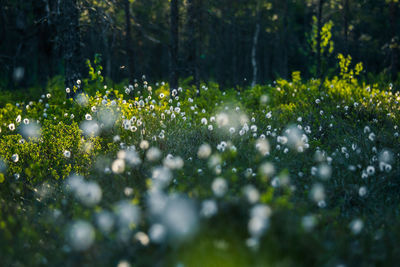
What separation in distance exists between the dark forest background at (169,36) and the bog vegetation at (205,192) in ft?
7.77

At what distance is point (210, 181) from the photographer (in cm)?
363

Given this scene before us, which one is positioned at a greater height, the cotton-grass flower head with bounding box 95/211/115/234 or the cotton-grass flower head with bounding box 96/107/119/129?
the cotton-grass flower head with bounding box 95/211/115/234

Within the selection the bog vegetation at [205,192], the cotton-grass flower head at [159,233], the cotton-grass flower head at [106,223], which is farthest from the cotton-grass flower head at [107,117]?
the cotton-grass flower head at [159,233]

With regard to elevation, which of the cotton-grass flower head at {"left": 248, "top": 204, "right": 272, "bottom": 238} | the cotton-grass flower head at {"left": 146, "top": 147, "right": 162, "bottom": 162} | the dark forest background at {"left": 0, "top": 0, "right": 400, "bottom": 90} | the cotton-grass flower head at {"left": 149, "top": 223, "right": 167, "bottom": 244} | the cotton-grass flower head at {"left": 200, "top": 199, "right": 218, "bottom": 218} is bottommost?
the dark forest background at {"left": 0, "top": 0, "right": 400, "bottom": 90}

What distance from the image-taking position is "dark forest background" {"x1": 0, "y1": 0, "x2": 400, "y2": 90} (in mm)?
9609

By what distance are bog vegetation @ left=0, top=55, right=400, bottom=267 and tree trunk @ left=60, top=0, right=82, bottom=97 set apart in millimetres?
1584

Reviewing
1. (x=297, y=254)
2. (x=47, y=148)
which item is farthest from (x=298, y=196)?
(x=47, y=148)

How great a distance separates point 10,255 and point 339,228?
3.05 meters

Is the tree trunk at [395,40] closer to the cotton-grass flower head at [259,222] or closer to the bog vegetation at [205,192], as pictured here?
the bog vegetation at [205,192]

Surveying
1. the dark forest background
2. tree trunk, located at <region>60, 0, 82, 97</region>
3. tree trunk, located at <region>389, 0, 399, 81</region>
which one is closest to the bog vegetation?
tree trunk, located at <region>60, 0, 82, 97</region>

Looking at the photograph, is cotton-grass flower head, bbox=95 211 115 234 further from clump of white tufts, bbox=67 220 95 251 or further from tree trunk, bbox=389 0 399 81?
tree trunk, bbox=389 0 399 81

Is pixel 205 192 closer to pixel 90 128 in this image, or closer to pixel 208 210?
pixel 208 210

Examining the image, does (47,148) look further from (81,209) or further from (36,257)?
(36,257)

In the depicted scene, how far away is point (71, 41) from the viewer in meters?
8.82
